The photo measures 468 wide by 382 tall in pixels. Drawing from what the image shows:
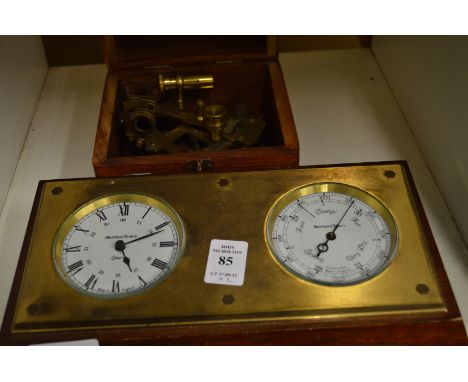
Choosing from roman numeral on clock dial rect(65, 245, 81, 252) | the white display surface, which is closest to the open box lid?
the white display surface

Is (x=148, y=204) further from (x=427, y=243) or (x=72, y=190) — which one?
(x=427, y=243)

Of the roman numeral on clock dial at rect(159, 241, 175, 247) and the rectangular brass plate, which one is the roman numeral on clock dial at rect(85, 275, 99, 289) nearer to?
the rectangular brass plate

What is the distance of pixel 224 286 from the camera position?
1.28 m

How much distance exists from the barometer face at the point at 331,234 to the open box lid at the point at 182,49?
673 millimetres

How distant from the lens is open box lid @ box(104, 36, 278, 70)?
191 centimetres

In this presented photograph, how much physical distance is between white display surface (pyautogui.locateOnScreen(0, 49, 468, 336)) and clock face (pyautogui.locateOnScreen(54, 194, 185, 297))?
0.32 metres

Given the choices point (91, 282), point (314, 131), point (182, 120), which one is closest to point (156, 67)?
point (182, 120)

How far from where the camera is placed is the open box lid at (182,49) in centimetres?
191

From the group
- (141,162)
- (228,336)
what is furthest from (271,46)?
(228,336)

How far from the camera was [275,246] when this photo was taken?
1.37 metres

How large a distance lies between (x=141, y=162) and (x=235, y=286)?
470 mm

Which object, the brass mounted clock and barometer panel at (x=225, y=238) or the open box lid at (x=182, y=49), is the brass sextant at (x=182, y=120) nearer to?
the open box lid at (x=182, y=49)

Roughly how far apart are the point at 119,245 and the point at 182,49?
89cm

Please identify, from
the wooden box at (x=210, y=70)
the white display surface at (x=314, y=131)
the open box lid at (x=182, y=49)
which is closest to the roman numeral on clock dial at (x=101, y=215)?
the wooden box at (x=210, y=70)
